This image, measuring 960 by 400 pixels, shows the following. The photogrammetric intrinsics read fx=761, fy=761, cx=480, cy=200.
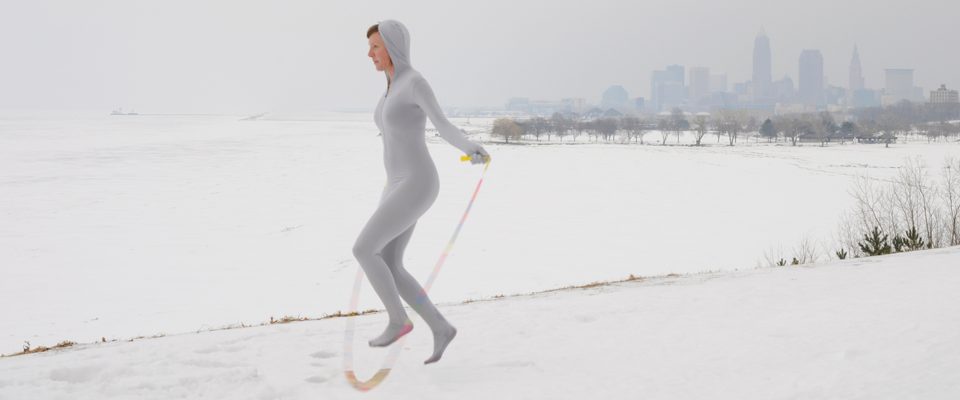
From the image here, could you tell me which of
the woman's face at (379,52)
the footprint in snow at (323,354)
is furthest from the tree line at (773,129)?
the woman's face at (379,52)

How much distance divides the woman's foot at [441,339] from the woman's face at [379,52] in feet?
6.33

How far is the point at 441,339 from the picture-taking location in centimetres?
547

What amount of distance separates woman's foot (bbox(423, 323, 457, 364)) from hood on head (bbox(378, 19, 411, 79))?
1858 millimetres

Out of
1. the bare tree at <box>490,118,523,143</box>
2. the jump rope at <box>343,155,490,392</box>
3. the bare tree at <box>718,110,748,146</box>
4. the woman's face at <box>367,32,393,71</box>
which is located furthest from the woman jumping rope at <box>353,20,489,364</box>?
the bare tree at <box>718,110,748,146</box>

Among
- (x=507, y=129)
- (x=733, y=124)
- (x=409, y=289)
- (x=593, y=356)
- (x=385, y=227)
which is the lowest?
(x=593, y=356)

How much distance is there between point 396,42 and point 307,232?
28338 millimetres

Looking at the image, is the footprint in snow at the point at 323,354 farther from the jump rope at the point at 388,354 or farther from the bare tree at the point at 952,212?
the bare tree at the point at 952,212

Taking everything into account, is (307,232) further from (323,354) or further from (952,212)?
(323,354)

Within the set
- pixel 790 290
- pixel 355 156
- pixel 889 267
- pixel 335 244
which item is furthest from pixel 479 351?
pixel 355 156

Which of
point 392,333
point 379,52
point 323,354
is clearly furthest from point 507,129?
point 379,52

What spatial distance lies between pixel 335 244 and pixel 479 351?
2451 centimetres

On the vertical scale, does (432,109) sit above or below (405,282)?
above

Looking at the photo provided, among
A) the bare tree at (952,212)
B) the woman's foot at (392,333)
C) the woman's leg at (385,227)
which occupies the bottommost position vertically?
the bare tree at (952,212)

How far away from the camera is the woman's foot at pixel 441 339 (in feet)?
17.9
